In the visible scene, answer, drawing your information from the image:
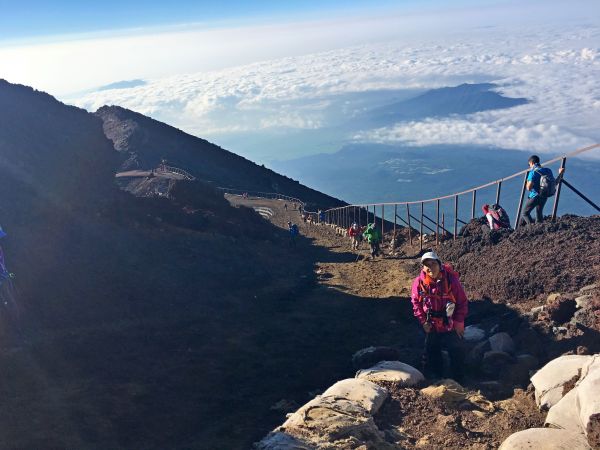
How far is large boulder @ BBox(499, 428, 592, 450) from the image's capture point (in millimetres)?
5141

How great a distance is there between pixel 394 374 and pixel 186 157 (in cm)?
5356

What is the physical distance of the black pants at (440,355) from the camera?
25.8 ft

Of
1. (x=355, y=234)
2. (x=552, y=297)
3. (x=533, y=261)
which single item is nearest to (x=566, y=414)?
(x=552, y=297)

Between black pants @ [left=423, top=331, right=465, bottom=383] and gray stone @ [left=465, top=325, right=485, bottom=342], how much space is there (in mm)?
927

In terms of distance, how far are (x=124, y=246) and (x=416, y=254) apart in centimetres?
1046

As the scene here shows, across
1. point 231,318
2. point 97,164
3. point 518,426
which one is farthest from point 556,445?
point 97,164

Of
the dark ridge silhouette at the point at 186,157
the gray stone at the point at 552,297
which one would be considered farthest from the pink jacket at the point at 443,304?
the dark ridge silhouette at the point at 186,157

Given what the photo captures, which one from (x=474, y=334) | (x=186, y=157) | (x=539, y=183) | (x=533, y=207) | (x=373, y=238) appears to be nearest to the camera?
(x=474, y=334)

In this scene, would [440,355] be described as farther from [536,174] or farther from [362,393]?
[536,174]

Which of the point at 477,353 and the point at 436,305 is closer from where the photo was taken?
the point at 436,305

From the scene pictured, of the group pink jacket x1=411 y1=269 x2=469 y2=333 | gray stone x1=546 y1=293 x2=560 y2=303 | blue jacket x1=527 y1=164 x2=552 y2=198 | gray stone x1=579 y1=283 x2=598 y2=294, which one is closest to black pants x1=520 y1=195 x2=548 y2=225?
blue jacket x1=527 y1=164 x2=552 y2=198

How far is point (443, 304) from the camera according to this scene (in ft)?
24.6

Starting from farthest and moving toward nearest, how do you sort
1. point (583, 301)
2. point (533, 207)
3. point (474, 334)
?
point (533, 207)
point (474, 334)
point (583, 301)

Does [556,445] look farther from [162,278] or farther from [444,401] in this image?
[162,278]
